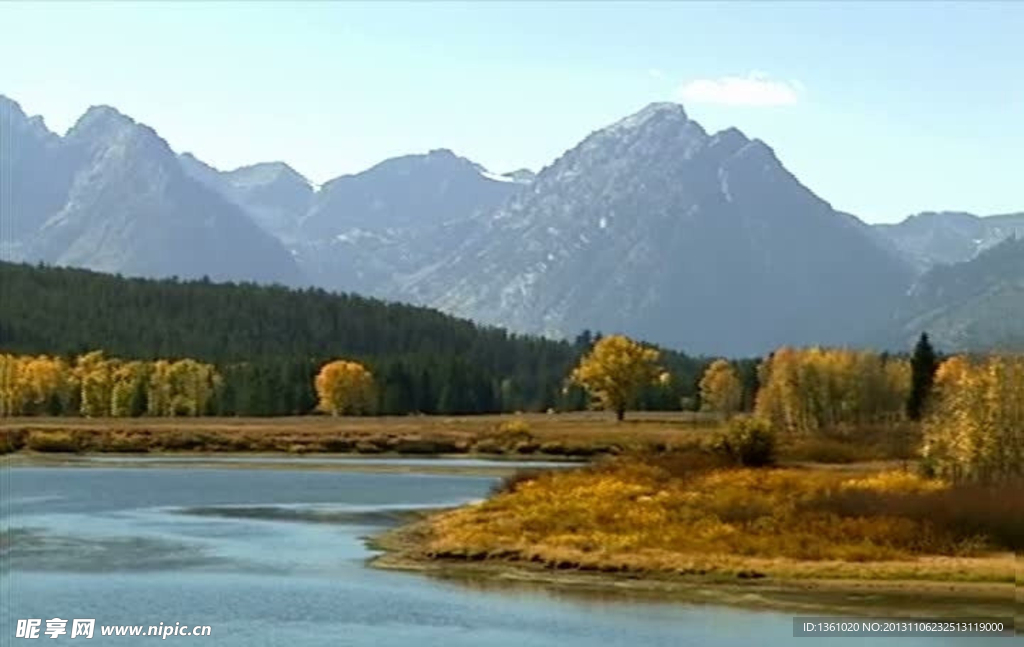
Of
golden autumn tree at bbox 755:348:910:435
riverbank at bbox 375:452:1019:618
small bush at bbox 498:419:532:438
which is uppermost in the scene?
golden autumn tree at bbox 755:348:910:435

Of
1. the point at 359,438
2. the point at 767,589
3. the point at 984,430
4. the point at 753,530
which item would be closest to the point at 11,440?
the point at 359,438

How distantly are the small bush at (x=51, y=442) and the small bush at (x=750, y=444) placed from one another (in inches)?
3460

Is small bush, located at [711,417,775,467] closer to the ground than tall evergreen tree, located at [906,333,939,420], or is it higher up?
closer to the ground

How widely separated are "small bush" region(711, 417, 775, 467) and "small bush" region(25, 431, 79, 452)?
288ft

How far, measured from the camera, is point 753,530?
212 feet

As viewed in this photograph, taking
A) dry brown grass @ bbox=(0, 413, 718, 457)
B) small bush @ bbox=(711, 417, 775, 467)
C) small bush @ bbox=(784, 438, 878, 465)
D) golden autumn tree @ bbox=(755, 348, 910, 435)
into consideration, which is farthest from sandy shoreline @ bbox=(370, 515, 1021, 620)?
golden autumn tree @ bbox=(755, 348, 910, 435)

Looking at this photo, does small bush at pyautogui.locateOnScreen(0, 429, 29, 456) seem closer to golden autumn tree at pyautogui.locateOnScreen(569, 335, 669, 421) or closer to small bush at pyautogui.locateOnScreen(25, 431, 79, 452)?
small bush at pyautogui.locateOnScreen(25, 431, 79, 452)

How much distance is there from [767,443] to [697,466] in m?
10.6

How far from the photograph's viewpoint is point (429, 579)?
59.8m

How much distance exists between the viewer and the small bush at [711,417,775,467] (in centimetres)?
9969

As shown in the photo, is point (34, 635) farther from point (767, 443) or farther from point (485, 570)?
point (767, 443)

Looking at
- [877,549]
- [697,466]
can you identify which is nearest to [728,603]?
[877,549]

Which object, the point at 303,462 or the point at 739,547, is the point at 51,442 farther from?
the point at 739,547

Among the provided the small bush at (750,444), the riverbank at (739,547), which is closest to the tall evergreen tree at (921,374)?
the small bush at (750,444)
